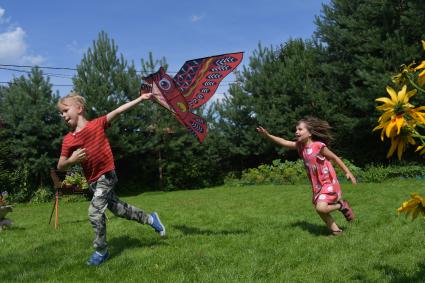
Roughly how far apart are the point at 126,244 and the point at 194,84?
2.28 m

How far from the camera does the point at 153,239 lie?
237 inches

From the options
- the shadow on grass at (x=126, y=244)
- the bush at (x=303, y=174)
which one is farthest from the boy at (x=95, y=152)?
the bush at (x=303, y=174)

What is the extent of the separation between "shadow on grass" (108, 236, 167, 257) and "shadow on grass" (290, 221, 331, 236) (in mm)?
2066

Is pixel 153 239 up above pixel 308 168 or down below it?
below

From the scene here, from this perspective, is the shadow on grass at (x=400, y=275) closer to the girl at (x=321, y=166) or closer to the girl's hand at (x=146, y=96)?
the girl at (x=321, y=166)

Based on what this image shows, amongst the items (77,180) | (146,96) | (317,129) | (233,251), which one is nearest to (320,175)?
(317,129)

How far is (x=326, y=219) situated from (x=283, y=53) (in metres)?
22.2

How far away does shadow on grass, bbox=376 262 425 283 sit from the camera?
3.57m

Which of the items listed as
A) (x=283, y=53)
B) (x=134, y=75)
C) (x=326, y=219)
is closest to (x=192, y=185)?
(x=134, y=75)

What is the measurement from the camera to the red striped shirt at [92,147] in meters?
4.81

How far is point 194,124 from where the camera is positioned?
5.53 metres

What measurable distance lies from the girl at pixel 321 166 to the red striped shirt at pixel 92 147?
2.00m

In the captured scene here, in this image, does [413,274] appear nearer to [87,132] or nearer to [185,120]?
[185,120]

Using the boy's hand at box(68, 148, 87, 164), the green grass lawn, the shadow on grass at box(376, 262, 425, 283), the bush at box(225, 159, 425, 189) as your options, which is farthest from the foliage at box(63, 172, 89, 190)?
the shadow on grass at box(376, 262, 425, 283)
